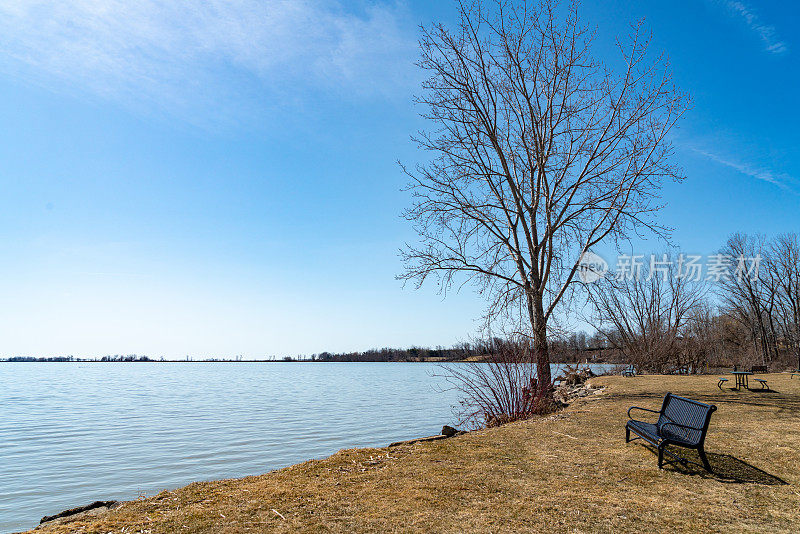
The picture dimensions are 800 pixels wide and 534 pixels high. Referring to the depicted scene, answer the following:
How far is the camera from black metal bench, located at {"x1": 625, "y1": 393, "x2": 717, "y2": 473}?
6223 millimetres

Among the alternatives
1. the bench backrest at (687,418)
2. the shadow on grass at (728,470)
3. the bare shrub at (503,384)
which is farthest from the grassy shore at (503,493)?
the bare shrub at (503,384)

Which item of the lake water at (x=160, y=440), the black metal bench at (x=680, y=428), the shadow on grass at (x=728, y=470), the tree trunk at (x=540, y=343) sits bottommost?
the lake water at (x=160, y=440)

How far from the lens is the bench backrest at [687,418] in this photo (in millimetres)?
6223

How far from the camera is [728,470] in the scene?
6254mm

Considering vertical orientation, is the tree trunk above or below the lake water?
above

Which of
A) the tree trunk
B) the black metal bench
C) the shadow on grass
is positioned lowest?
the shadow on grass

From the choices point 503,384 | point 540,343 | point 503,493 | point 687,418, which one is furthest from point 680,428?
point 540,343

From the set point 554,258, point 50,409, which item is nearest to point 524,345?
point 554,258

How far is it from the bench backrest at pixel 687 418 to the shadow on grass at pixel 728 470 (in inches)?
14.9

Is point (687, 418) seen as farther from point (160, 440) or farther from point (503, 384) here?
point (160, 440)

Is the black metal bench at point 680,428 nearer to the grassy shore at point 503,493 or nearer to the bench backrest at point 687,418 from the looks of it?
the bench backrest at point 687,418

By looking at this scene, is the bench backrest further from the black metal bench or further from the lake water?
the lake water

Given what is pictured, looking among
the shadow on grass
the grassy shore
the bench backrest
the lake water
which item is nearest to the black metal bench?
the bench backrest

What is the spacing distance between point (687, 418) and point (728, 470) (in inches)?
32.2
